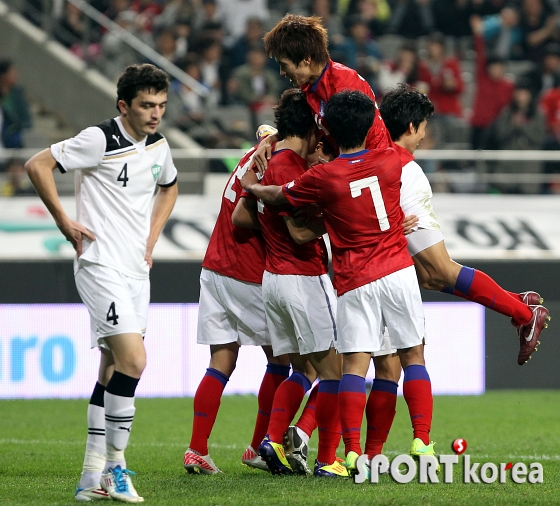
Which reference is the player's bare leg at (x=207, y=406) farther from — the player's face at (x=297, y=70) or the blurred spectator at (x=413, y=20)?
the blurred spectator at (x=413, y=20)

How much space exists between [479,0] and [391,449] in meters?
10.2

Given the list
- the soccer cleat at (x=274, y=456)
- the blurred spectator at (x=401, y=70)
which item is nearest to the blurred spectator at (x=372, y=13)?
the blurred spectator at (x=401, y=70)

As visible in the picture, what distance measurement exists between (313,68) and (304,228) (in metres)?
0.89

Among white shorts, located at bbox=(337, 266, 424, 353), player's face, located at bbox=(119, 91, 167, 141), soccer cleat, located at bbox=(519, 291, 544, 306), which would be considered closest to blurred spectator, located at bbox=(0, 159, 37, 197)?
player's face, located at bbox=(119, 91, 167, 141)

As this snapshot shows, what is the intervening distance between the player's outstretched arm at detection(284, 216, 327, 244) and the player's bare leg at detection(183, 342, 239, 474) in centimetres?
94

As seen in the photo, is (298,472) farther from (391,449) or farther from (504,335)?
(504,335)

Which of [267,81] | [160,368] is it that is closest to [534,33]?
[267,81]

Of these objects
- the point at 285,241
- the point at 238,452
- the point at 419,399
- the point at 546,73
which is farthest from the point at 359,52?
the point at 419,399

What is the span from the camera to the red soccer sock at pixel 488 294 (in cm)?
580

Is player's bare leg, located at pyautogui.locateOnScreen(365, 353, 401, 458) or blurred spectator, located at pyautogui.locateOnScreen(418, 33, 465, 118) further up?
blurred spectator, located at pyautogui.locateOnScreen(418, 33, 465, 118)

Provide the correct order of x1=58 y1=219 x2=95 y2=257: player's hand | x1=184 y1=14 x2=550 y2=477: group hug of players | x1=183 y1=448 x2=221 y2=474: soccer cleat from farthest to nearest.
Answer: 1. x1=183 y1=448 x2=221 y2=474: soccer cleat
2. x1=184 y1=14 x2=550 y2=477: group hug of players
3. x1=58 y1=219 x2=95 y2=257: player's hand

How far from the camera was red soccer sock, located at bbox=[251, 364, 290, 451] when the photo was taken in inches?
235

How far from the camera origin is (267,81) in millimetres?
13586

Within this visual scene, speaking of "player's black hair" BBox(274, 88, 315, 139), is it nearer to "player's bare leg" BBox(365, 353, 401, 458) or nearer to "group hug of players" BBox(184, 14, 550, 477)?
"group hug of players" BBox(184, 14, 550, 477)
